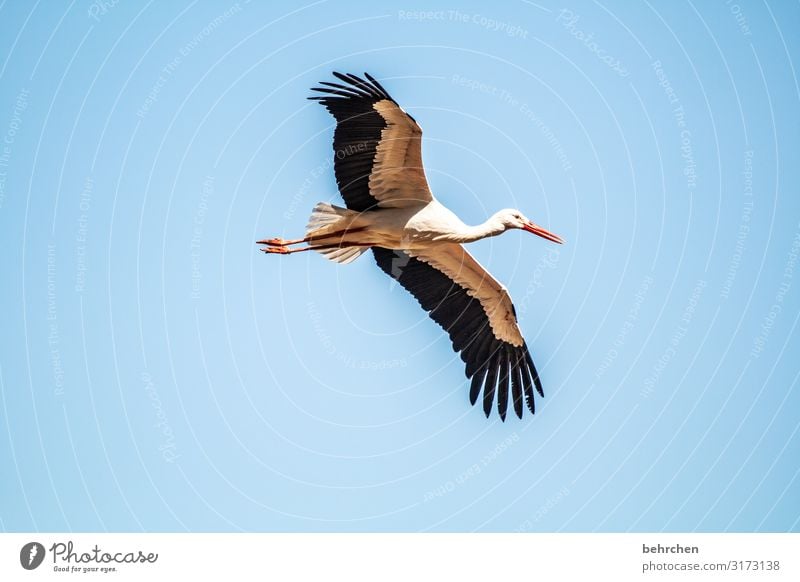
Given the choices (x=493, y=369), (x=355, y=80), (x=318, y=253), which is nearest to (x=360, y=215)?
(x=318, y=253)

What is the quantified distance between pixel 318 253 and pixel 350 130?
4.41 ft

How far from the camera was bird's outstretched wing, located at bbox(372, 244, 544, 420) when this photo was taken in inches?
472

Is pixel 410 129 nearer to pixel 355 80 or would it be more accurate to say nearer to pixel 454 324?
pixel 355 80

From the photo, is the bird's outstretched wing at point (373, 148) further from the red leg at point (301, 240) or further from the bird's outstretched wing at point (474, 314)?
the bird's outstretched wing at point (474, 314)

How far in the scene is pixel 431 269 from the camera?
40.0 ft

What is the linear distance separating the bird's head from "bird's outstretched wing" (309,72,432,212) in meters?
0.78

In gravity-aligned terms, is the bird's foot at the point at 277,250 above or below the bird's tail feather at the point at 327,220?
below
